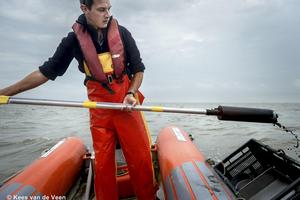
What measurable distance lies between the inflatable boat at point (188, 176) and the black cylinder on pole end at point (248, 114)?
0.60 m

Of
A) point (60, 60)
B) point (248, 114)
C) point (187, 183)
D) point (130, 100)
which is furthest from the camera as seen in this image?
point (60, 60)

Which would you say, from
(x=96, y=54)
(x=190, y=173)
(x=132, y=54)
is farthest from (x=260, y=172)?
(x=96, y=54)

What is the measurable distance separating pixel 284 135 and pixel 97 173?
10.2m

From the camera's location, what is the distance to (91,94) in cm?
307

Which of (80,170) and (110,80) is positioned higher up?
(110,80)

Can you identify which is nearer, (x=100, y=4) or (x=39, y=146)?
(x=100, y=4)

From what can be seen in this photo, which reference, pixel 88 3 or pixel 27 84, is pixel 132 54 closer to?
pixel 88 3

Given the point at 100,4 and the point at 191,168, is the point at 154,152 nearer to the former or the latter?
the point at 191,168

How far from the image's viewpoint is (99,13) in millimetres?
2867

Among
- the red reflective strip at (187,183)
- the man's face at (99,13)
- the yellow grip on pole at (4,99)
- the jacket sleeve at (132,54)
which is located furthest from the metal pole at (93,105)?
the man's face at (99,13)

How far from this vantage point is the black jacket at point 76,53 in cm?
303

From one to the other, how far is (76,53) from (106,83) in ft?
1.78

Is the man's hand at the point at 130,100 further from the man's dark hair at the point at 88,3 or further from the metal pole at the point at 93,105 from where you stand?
the man's dark hair at the point at 88,3

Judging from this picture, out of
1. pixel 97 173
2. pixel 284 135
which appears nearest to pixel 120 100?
pixel 97 173
